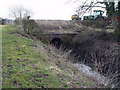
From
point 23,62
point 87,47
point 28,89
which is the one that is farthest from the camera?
point 87,47

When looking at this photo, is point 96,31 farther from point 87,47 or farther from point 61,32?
point 61,32

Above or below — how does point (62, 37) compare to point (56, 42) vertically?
above

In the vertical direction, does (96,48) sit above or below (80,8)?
below

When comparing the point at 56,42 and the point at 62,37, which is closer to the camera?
the point at 56,42

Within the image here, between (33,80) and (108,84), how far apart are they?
257 centimetres

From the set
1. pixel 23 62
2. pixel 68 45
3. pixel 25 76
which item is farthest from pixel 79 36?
pixel 25 76

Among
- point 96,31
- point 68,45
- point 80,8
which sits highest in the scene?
point 80,8

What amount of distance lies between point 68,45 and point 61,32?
3124mm

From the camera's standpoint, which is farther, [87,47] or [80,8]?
[87,47]

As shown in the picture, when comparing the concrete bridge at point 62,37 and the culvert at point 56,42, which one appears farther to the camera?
the concrete bridge at point 62,37

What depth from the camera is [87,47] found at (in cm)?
1967

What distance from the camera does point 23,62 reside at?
8.36 m

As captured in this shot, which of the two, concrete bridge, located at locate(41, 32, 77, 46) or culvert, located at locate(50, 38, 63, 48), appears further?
concrete bridge, located at locate(41, 32, 77, 46)

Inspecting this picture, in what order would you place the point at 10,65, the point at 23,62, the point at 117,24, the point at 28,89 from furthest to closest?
the point at 117,24
the point at 23,62
the point at 10,65
the point at 28,89
